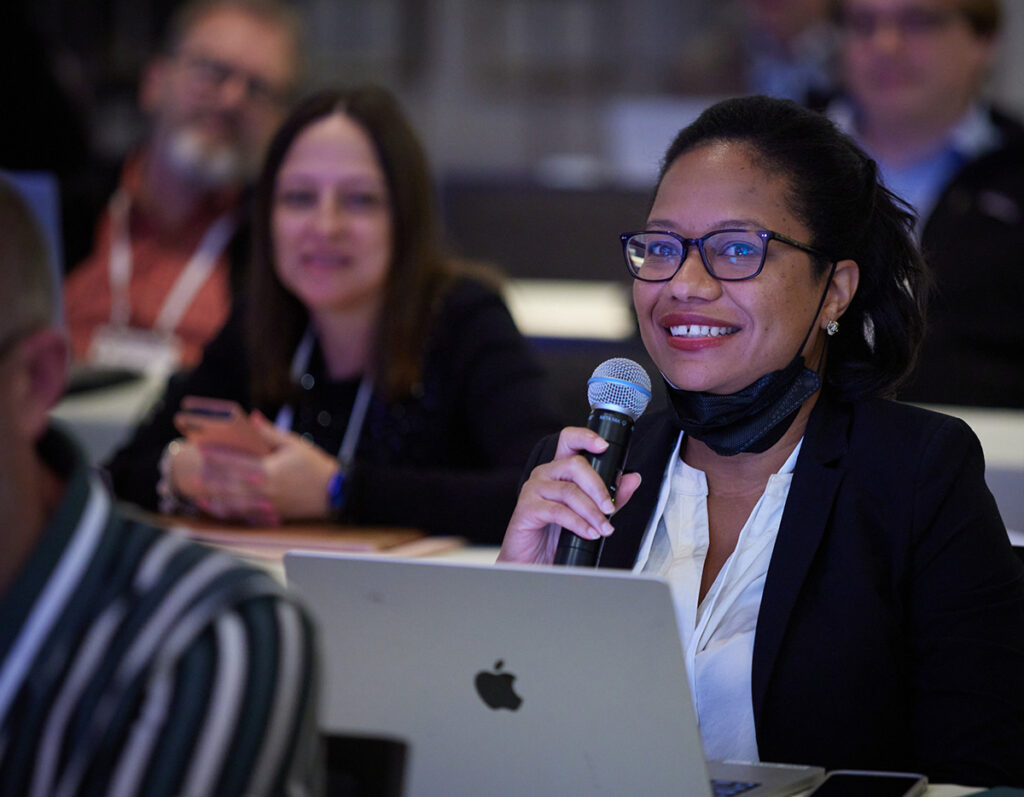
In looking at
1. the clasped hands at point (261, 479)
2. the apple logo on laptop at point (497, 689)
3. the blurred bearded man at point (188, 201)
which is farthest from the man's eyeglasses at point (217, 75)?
the apple logo on laptop at point (497, 689)

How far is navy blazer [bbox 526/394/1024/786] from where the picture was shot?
4.59 feet

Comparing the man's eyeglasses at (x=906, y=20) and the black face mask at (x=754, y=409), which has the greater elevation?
the man's eyeglasses at (x=906, y=20)

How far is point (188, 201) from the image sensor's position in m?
3.86

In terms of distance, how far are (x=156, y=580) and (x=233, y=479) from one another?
1416 mm

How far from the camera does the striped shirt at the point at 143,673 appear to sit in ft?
2.70

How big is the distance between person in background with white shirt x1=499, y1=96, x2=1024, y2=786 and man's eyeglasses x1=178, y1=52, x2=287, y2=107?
2.57 m

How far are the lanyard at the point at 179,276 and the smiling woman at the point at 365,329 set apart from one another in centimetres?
118

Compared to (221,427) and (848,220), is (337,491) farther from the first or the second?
(848,220)

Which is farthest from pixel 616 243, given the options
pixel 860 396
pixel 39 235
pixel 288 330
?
pixel 39 235

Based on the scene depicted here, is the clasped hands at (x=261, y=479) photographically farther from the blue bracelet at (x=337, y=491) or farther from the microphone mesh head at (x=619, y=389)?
the microphone mesh head at (x=619, y=389)

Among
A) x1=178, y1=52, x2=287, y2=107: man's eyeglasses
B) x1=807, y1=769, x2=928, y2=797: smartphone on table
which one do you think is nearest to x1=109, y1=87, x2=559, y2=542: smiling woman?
x1=807, y1=769, x2=928, y2=797: smartphone on table

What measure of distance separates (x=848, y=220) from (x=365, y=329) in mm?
1171

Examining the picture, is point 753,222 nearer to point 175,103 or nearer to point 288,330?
point 288,330

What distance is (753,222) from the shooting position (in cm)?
155
